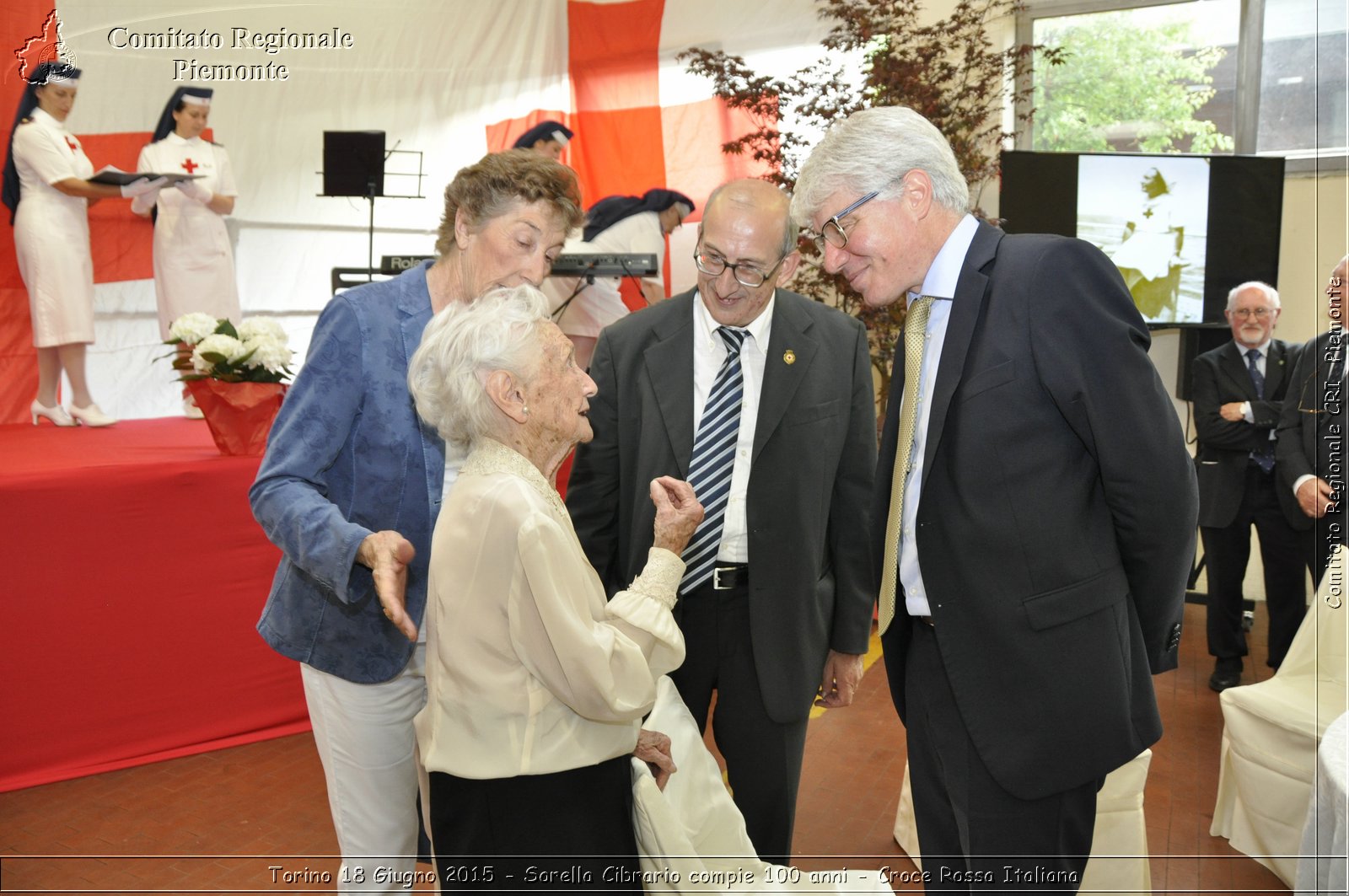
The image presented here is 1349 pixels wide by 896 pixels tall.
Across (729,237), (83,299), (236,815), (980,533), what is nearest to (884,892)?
(980,533)

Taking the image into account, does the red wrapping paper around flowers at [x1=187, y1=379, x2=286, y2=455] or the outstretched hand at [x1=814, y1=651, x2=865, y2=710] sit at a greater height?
the red wrapping paper around flowers at [x1=187, y1=379, x2=286, y2=455]

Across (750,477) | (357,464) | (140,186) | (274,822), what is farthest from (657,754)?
(140,186)

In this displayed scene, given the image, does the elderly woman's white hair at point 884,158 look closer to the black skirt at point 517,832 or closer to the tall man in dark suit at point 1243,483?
the black skirt at point 517,832

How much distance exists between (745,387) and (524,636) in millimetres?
1026

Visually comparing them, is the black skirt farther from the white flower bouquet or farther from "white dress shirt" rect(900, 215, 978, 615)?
the white flower bouquet

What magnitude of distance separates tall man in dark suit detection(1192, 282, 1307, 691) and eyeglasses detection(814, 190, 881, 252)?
13.9 ft

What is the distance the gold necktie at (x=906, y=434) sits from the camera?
1.88m

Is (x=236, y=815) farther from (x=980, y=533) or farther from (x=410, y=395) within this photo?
(x=980, y=533)

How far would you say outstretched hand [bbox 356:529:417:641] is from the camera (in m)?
1.62

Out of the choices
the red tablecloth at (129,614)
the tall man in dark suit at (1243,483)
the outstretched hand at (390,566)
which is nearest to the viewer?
the outstretched hand at (390,566)

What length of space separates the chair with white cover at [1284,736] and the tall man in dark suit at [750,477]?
157 centimetres

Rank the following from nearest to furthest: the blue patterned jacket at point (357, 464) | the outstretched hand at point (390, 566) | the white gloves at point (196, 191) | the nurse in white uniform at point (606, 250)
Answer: the outstretched hand at point (390, 566)
the blue patterned jacket at point (357, 464)
the white gloves at point (196, 191)
the nurse in white uniform at point (606, 250)

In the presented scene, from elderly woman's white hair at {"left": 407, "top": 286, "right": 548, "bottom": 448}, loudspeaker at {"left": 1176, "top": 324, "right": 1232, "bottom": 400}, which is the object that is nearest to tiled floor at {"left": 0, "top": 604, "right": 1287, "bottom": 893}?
elderly woman's white hair at {"left": 407, "top": 286, "right": 548, "bottom": 448}

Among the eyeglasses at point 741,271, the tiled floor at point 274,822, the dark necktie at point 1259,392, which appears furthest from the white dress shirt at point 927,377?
the dark necktie at point 1259,392
